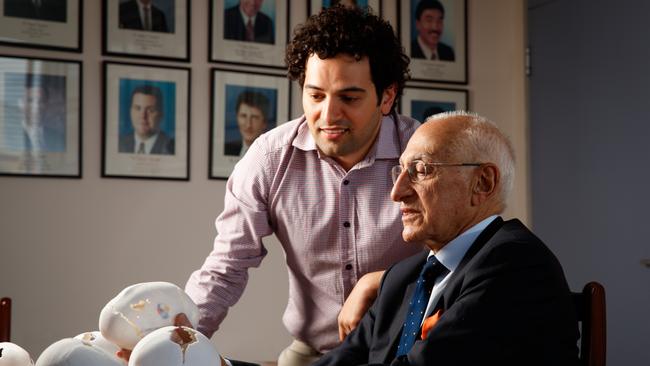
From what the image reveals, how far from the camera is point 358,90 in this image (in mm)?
1863

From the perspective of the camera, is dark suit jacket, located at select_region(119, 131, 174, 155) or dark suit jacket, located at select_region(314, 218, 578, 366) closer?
dark suit jacket, located at select_region(314, 218, 578, 366)

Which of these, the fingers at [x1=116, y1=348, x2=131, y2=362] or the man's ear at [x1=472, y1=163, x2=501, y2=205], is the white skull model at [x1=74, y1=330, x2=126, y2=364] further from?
the man's ear at [x1=472, y1=163, x2=501, y2=205]

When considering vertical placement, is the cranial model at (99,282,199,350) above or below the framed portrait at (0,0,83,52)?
below

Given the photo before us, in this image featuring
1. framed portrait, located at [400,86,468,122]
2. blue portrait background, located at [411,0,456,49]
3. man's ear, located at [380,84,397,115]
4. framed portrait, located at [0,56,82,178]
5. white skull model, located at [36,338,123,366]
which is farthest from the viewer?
blue portrait background, located at [411,0,456,49]

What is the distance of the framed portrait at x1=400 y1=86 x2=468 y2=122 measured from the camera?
4.25 metres

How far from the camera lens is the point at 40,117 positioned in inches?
140

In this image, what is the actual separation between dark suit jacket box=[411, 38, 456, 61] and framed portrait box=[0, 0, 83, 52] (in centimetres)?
161

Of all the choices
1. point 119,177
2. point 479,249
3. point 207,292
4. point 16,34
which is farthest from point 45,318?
point 479,249

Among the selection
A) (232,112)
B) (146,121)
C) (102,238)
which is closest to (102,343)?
(102,238)

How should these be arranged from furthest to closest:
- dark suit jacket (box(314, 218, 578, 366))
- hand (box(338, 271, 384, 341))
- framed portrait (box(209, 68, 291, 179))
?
framed portrait (box(209, 68, 291, 179)) < hand (box(338, 271, 384, 341)) < dark suit jacket (box(314, 218, 578, 366))

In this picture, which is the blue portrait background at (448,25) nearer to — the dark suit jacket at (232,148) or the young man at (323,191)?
the dark suit jacket at (232,148)

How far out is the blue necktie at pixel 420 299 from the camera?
1.57 m

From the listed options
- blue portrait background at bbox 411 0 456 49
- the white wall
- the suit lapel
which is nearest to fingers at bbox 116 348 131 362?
the suit lapel

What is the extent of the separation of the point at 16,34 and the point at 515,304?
278 cm
